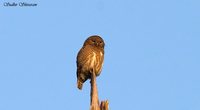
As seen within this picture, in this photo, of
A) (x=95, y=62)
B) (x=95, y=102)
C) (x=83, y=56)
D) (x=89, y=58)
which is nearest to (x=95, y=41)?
(x=83, y=56)

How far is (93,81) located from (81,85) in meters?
4.31

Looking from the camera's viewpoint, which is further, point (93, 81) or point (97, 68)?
point (97, 68)

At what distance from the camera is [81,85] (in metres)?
12.9

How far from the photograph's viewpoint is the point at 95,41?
13.0 metres

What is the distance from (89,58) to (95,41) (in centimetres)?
67

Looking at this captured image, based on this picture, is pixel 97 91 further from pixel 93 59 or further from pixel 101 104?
pixel 93 59

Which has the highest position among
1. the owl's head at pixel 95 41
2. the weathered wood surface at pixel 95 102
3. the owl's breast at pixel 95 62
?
the owl's head at pixel 95 41

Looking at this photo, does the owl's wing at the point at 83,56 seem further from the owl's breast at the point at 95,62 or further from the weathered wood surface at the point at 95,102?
the weathered wood surface at the point at 95,102

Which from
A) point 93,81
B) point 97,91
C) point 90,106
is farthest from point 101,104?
point 93,81

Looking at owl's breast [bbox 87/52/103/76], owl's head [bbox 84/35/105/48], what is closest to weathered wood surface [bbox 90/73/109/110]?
owl's breast [bbox 87/52/103/76]

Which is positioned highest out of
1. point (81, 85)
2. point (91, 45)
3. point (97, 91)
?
point (91, 45)

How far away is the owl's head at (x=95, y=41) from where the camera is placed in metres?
12.9

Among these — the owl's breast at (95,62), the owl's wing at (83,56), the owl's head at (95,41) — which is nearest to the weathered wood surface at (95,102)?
the owl's breast at (95,62)

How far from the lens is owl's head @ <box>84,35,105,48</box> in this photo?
1290 cm
